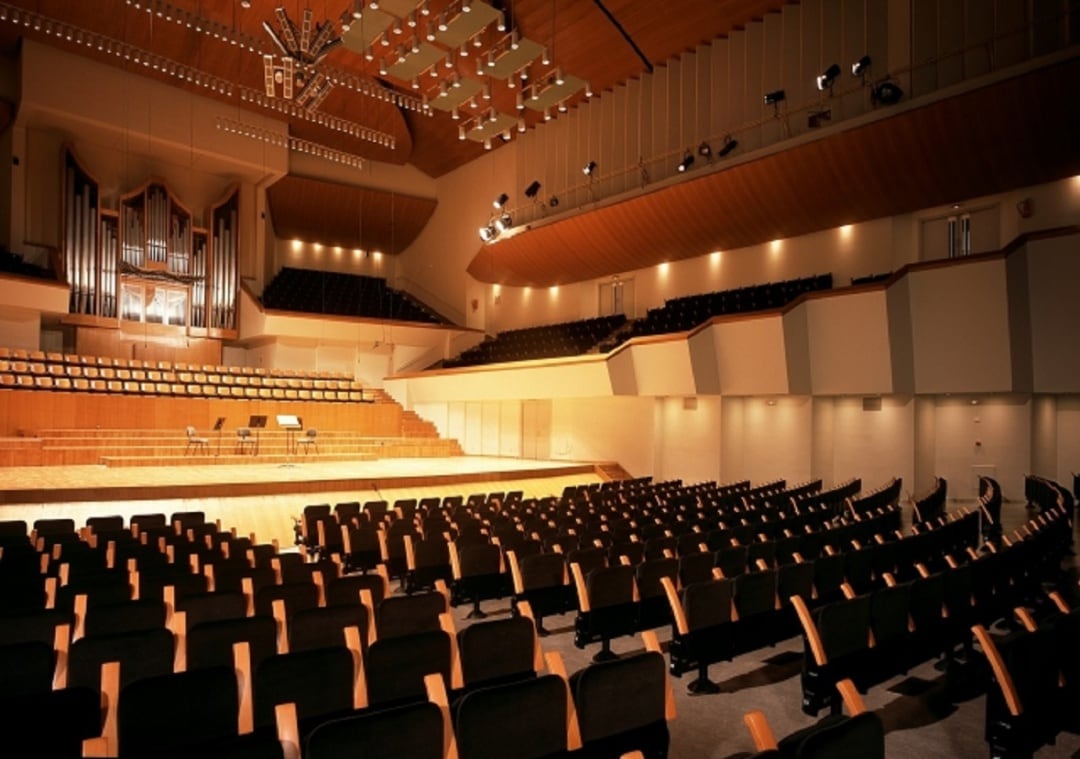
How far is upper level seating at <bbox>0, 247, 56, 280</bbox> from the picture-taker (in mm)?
14602

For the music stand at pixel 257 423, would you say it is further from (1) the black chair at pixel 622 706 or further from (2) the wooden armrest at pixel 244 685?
(1) the black chair at pixel 622 706

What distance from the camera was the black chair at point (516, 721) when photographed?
211 centimetres

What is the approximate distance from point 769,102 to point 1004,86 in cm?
423

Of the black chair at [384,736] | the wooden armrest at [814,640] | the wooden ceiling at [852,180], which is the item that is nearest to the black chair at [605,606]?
the wooden armrest at [814,640]

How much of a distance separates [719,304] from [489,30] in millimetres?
6794

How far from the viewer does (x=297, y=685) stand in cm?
255

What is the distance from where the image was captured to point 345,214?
2161 cm

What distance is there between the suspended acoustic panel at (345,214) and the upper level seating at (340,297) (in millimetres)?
1129

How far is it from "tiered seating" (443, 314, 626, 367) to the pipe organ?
20.6 feet

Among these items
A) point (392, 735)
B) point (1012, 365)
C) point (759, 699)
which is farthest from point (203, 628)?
point (1012, 365)

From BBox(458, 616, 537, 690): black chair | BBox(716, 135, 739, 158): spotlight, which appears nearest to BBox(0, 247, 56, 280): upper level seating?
BBox(716, 135, 739, 158): spotlight

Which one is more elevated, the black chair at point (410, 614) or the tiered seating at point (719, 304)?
the tiered seating at point (719, 304)

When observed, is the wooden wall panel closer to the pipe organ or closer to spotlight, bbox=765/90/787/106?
the pipe organ

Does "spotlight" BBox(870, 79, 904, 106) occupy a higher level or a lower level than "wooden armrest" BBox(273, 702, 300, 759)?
higher
